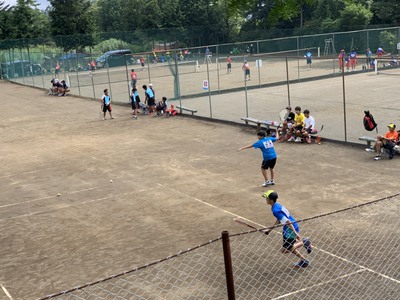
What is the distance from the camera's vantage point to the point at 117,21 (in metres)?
95.7

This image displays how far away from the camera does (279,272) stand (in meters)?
9.63

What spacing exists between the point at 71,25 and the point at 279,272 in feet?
198

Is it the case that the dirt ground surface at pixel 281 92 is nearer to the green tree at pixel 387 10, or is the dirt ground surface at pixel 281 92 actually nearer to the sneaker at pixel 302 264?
the sneaker at pixel 302 264

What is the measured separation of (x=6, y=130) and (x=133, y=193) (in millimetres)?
14683

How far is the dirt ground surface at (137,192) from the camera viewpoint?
1132 centimetres

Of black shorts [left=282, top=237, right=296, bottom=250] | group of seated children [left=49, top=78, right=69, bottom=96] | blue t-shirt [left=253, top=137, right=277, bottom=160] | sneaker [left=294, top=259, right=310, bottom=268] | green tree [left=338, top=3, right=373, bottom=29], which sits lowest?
sneaker [left=294, top=259, right=310, bottom=268]

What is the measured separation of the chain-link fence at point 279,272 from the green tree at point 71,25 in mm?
56656

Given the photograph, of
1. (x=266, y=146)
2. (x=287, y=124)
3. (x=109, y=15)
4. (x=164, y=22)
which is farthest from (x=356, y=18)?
(x=109, y=15)

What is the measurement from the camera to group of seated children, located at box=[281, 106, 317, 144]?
20594 millimetres

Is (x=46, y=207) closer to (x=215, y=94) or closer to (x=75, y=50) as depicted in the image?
(x=215, y=94)

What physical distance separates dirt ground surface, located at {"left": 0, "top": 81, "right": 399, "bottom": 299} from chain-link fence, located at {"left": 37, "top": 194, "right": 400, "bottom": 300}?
805 mm

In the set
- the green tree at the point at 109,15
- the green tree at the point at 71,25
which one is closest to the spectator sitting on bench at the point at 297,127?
the green tree at the point at 71,25

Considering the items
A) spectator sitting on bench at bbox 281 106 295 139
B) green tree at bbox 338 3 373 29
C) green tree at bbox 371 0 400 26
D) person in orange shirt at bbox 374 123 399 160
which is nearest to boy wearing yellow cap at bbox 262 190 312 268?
person in orange shirt at bbox 374 123 399 160

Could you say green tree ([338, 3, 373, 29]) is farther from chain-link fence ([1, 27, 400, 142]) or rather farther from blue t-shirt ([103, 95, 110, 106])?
blue t-shirt ([103, 95, 110, 106])
